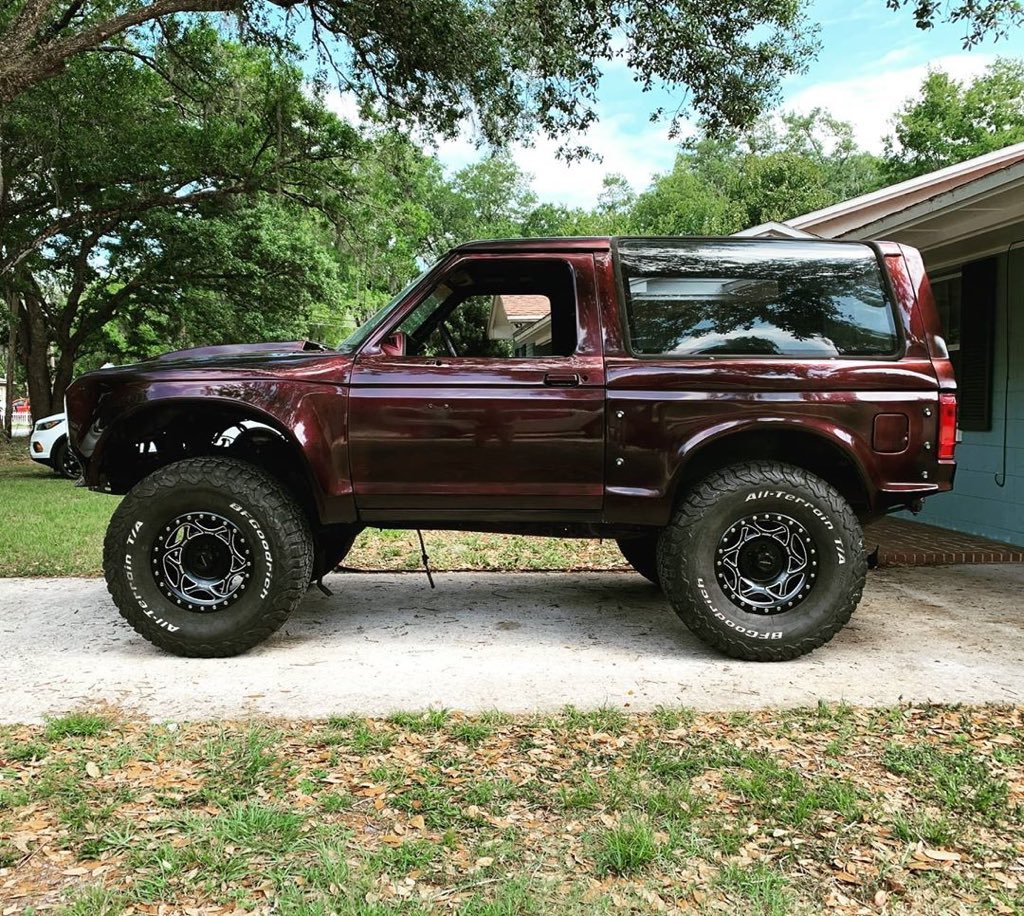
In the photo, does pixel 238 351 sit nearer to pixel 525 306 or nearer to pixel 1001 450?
pixel 525 306

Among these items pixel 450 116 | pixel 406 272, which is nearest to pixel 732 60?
pixel 450 116

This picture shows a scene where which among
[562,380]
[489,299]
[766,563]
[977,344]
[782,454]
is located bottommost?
[766,563]

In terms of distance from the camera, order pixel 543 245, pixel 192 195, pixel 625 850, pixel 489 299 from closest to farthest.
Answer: pixel 625 850 < pixel 543 245 < pixel 489 299 < pixel 192 195

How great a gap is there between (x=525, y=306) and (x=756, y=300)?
203 cm

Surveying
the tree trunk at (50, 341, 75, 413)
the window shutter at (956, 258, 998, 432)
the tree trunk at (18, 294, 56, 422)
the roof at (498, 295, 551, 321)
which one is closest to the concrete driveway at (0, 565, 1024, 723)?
the roof at (498, 295, 551, 321)

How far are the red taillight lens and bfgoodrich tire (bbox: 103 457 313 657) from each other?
320 cm

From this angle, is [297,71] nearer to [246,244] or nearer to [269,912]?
[246,244]

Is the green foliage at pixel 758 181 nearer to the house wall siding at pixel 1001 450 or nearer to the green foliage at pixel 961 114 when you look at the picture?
the green foliage at pixel 961 114

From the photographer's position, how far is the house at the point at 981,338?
676cm

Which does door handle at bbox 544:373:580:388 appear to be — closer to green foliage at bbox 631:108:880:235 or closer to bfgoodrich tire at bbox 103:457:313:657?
bfgoodrich tire at bbox 103:457:313:657

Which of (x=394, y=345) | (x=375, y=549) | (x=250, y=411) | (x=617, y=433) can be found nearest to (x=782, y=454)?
(x=617, y=433)

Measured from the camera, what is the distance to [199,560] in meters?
4.16

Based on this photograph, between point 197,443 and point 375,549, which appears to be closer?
point 197,443

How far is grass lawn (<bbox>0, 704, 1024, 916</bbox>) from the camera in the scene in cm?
216
